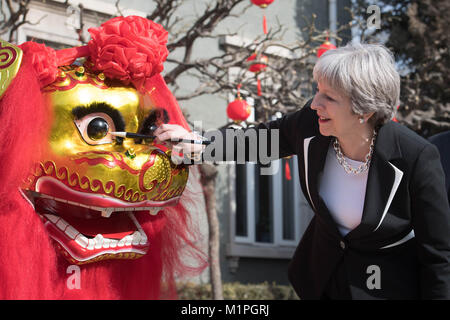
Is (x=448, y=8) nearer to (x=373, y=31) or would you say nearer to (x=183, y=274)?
(x=373, y=31)

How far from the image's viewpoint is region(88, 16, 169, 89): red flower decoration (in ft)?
8.30

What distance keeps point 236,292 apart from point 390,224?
4616 millimetres

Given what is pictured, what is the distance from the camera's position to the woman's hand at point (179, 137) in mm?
2436

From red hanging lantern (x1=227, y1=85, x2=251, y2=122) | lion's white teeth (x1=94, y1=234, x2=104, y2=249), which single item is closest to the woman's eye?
lion's white teeth (x1=94, y1=234, x2=104, y2=249)

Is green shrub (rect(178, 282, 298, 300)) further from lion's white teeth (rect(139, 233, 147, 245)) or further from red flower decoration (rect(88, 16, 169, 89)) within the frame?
red flower decoration (rect(88, 16, 169, 89))

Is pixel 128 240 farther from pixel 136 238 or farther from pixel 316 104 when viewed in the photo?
pixel 316 104

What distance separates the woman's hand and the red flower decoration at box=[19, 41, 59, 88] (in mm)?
462

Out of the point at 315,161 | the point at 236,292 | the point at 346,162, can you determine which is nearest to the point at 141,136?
the point at 315,161

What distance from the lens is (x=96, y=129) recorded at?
246 centimetres

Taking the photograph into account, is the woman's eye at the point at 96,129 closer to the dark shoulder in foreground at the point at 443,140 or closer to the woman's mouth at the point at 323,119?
the woman's mouth at the point at 323,119

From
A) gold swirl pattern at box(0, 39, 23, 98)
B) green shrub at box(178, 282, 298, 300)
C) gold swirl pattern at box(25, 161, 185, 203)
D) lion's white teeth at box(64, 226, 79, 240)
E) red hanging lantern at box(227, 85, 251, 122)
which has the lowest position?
green shrub at box(178, 282, 298, 300)

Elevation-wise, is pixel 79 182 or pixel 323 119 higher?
pixel 323 119

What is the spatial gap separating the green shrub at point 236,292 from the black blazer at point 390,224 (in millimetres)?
3960

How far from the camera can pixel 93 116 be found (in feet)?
8.16
